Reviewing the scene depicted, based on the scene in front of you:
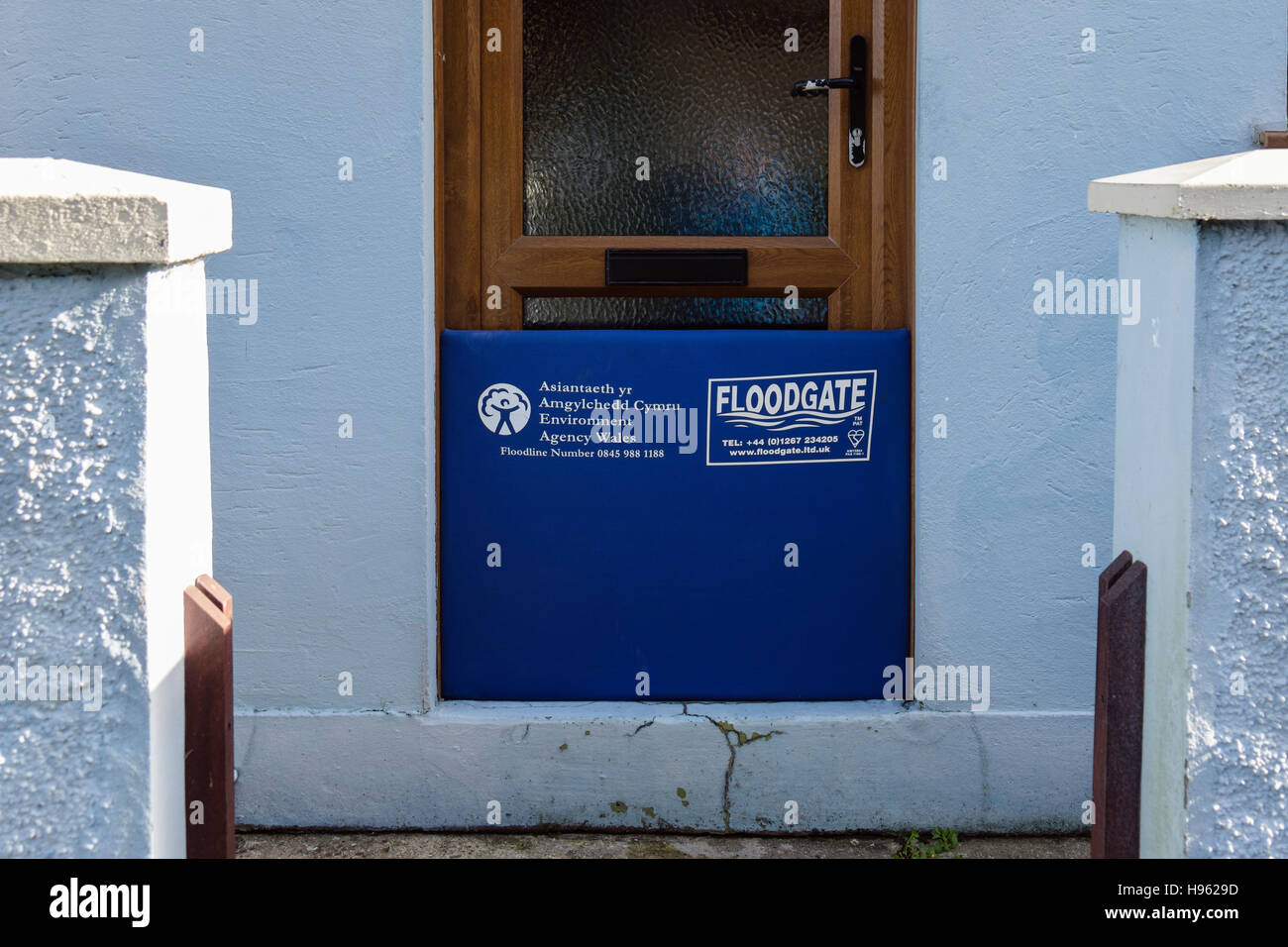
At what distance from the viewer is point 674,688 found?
3938 millimetres

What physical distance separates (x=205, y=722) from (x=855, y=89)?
8.56ft

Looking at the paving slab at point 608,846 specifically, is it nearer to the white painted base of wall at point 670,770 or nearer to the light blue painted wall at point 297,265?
the white painted base of wall at point 670,770

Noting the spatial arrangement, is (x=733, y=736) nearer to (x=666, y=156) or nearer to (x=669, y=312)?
(x=669, y=312)

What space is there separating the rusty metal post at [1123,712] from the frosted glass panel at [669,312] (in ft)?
6.35

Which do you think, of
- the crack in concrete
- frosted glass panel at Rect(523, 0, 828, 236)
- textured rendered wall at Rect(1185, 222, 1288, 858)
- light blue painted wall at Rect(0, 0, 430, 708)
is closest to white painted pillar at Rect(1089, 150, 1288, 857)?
textured rendered wall at Rect(1185, 222, 1288, 858)

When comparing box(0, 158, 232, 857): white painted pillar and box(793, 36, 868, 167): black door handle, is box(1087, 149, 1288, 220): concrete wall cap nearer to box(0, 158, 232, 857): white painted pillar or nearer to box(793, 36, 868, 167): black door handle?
box(0, 158, 232, 857): white painted pillar

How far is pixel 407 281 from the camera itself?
3764 mm

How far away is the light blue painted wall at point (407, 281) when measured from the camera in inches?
147

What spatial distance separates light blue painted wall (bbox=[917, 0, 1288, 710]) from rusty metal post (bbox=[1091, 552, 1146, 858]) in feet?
5.50

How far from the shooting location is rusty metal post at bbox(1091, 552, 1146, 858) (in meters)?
2.15

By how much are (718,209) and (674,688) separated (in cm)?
134

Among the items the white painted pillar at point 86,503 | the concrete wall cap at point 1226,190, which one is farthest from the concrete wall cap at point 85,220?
the concrete wall cap at point 1226,190

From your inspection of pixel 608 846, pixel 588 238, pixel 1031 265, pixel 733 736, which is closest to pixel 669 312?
pixel 588 238
